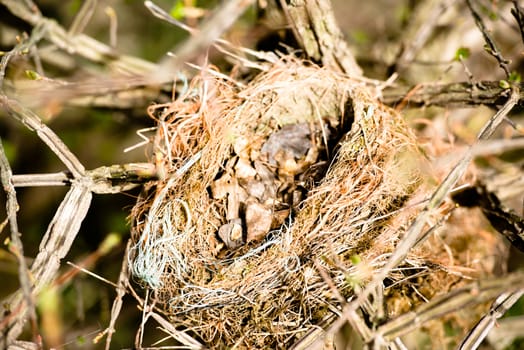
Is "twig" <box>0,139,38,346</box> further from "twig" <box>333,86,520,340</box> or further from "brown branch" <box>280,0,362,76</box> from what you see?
"brown branch" <box>280,0,362,76</box>

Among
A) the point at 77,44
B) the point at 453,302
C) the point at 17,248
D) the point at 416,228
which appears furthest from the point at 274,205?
the point at 77,44

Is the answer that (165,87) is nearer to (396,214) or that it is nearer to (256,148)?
(256,148)

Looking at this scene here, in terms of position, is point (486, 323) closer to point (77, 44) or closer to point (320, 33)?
point (320, 33)

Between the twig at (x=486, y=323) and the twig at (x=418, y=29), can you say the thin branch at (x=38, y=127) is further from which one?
the twig at (x=418, y=29)

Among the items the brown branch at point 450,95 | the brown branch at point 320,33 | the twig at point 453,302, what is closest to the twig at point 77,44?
the brown branch at point 320,33

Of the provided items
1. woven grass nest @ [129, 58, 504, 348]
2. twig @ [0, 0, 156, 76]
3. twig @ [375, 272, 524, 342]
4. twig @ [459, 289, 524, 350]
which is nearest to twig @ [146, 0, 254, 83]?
woven grass nest @ [129, 58, 504, 348]

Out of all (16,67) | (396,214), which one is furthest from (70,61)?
(396,214)
